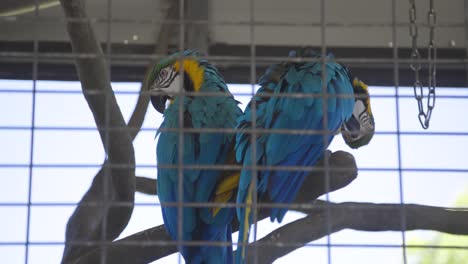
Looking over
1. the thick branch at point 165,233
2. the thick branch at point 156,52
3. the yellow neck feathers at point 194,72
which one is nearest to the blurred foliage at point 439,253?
the thick branch at point 165,233

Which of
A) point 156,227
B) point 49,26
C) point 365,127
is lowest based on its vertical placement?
point 156,227

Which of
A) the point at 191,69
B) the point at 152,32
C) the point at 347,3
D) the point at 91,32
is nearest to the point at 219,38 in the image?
the point at 152,32

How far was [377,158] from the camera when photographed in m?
2.37

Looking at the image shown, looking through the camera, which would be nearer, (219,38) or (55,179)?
(55,179)

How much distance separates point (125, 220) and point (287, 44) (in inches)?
40.4

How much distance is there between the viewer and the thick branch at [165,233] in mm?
1843

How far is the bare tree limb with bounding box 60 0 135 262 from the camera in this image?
5.90ft

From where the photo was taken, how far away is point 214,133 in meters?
2.00

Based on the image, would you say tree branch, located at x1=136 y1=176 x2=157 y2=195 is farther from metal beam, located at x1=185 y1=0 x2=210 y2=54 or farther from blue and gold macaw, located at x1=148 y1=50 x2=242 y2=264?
metal beam, located at x1=185 y1=0 x2=210 y2=54

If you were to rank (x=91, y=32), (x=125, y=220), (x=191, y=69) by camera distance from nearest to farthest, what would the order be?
(x=91, y=32)
(x=125, y=220)
(x=191, y=69)

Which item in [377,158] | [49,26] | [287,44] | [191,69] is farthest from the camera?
[287,44]

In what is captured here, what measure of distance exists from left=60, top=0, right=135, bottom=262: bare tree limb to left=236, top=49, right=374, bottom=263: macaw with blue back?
0.81ft

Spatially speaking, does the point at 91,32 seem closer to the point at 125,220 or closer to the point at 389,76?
the point at 125,220

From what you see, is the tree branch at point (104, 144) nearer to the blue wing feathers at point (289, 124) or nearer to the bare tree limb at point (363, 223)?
the blue wing feathers at point (289, 124)
